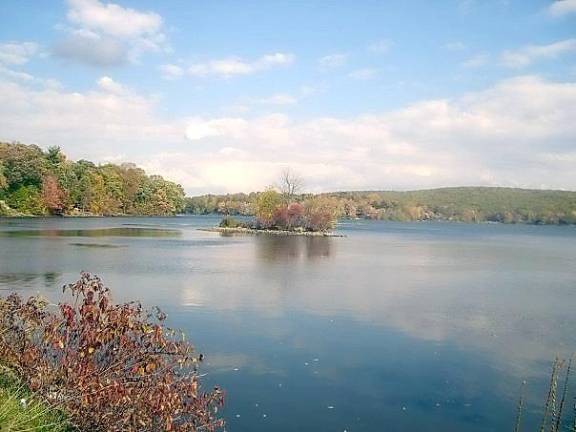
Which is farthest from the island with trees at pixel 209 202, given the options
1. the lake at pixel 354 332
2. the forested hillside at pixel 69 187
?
the lake at pixel 354 332

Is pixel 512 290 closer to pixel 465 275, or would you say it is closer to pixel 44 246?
pixel 465 275

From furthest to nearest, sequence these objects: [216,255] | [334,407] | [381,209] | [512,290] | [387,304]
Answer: [381,209] → [216,255] → [512,290] → [387,304] → [334,407]

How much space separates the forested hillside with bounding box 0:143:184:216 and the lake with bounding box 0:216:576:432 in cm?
7101

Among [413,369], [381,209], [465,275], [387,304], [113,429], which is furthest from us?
[381,209]

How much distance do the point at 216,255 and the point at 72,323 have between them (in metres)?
31.2

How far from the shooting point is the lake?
957cm

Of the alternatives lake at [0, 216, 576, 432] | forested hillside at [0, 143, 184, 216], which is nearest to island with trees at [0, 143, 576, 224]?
forested hillside at [0, 143, 184, 216]

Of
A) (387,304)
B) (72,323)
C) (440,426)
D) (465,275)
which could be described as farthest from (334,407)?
(465,275)

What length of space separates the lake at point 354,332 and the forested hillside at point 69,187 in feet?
233

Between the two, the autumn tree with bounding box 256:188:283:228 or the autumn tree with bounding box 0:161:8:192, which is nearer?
the autumn tree with bounding box 256:188:283:228

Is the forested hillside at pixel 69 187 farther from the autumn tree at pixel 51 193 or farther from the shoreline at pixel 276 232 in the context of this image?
the shoreline at pixel 276 232

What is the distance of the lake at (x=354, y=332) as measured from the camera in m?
9.57

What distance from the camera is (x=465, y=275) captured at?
2969 centimetres

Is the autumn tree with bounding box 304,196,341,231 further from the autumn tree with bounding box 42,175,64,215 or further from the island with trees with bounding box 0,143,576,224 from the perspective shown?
the autumn tree with bounding box 42,175,64,215
